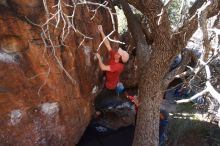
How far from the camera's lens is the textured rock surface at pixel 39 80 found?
5.60 metres

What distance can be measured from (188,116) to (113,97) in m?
3.11

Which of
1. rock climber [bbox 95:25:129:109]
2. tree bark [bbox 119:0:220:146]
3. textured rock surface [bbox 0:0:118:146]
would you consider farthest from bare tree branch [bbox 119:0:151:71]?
textured rock surface [bbox 0:0:118:146]

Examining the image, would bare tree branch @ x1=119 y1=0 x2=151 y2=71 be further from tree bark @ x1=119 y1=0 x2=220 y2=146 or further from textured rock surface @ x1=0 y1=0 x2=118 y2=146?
textured rock surface @ x1=0 y1=0 x2=118 y2=146

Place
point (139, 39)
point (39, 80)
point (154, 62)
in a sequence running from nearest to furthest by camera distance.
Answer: point (39, 80) < point (154, 62) < point (139, 39)

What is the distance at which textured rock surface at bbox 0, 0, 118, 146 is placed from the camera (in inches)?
220

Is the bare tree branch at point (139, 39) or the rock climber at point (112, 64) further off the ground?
the bare tree branch at point (139, 39)

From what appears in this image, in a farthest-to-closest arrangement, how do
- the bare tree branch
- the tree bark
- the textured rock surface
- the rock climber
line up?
the bare tree branch
the rock climber
the tree bark
the textured rock surface

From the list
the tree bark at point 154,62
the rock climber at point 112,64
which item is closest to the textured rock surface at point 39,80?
the rock climber at point 112,64

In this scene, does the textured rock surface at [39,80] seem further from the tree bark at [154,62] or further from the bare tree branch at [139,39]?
the tree bark at [154,62]

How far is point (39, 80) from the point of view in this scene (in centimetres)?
599

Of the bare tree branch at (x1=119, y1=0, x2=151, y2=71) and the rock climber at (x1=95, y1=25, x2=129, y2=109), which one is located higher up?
the bare tree branch at (x1=119, y1=0, x2=151, y2=71)

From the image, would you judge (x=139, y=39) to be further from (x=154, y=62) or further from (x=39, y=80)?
(x=39, y=80)

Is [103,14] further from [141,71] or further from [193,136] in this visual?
[193,136]

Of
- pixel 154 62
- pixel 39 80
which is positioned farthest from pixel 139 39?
pixel 39 80
